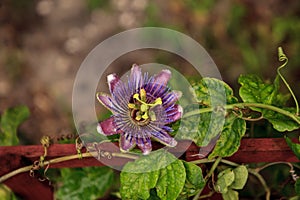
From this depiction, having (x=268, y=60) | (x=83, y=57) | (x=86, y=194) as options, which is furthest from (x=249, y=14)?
(x=86, y=194)

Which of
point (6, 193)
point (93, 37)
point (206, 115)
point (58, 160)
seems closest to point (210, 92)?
point (206, 115)

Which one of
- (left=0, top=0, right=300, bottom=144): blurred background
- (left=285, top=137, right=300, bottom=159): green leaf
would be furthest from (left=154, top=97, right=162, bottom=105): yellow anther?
(left=0, top=0, right=300, bottom=144): blurred background

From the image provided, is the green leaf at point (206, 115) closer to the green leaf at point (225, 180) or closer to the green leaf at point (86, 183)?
the green leaf at point (225, 180)

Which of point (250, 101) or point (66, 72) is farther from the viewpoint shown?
point (66, 72)

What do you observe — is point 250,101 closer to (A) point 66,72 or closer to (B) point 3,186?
(B) point 3,186

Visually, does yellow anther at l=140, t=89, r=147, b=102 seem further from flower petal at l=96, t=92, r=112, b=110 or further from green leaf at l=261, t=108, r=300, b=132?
green leaf at l=261, t=108, r=300, b=132

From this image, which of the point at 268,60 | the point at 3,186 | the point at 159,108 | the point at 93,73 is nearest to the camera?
the point at 159,108
